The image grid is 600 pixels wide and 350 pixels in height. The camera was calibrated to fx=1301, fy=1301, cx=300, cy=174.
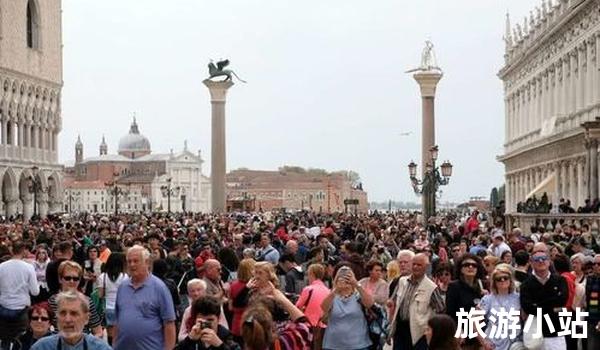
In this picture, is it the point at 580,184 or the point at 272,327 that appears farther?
the point at 580,184

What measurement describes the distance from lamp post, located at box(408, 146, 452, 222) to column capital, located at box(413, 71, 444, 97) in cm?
1242

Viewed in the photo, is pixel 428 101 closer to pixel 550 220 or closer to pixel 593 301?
pixel 550 220

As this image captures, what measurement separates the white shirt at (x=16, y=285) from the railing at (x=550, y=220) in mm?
17124

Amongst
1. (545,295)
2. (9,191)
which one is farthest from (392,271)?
(9,191)

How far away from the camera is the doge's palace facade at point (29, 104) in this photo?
66.8 m

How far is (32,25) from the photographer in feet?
236

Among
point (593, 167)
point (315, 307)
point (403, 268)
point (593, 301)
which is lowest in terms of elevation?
point (593, 301)

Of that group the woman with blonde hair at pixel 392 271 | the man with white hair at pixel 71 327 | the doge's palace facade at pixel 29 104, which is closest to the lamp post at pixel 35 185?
the doge's palace facade at pixel 29 104

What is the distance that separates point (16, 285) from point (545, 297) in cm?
543

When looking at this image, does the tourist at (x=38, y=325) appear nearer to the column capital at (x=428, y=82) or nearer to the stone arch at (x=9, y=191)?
the column capital at (x=428, y=82)

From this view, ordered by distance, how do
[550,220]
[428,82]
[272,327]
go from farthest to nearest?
[428,82] → [550,220] → [272,327]

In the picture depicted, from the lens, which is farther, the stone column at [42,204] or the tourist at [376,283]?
the stone column at [42,204]

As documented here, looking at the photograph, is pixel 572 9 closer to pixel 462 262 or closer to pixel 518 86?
pixel 518 86

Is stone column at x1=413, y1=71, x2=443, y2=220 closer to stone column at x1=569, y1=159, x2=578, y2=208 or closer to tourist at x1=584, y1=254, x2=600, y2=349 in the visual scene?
stone column at x1=569, y1=159, x2=578, y2=208
